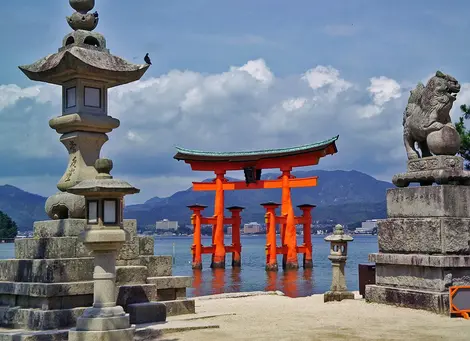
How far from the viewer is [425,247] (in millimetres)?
9516

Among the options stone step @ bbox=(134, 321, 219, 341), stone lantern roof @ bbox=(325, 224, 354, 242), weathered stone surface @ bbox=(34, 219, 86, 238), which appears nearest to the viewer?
stone step @ bbox=(134, 321, 219, 341)

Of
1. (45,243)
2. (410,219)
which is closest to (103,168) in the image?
(45,243)

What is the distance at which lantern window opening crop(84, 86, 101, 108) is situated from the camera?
31.3 feet

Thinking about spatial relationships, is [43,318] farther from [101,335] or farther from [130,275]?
[130,275]

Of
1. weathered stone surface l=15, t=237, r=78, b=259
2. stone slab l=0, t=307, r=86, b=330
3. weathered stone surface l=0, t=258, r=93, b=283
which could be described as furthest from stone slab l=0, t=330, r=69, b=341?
weathered stone surface l=15, t=237, r=78, b=259

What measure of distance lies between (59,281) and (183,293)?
2289mm

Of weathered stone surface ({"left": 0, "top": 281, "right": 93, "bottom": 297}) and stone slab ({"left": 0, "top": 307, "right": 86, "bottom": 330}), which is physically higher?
weathered stone surface ({"left": 0, "top": 281, "right": 93, "bottom": 297})

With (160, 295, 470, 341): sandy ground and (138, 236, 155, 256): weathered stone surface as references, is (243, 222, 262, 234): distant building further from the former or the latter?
(138, 236, 155, 256): weathered stone surface

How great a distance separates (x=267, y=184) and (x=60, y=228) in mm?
27036

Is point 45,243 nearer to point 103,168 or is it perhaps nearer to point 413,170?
point 103,168

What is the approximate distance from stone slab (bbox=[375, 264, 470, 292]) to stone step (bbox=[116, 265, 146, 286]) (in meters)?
3.98

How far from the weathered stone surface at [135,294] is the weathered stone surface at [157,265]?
58 centimetres

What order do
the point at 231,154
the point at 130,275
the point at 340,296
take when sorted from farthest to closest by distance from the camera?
the point at 231,154 < the point at 340,296 < the point at 130,275

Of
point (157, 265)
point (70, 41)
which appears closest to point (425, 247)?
point (157, 265)
